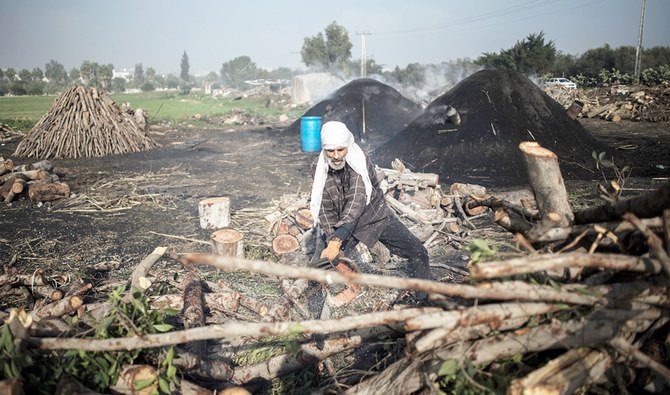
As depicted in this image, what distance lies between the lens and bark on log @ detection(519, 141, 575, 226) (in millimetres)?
1969

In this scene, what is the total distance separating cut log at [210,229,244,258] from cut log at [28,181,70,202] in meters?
4.66

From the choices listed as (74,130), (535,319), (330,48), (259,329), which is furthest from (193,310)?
(330,48)

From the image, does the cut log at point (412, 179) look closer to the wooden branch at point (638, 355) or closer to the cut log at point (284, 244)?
the cut log at point (284, 244)

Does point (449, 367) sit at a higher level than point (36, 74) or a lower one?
lower

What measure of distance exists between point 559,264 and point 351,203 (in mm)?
2466

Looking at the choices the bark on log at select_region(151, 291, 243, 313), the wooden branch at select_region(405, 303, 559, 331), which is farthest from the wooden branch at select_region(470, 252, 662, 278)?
the bark on log at select_region(151, 291, 243, 313)

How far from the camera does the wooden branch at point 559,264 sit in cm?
142

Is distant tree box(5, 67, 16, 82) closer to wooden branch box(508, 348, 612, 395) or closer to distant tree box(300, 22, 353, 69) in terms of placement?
distant tree box(300, 22, 353, 69)

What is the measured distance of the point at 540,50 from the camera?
3203cm

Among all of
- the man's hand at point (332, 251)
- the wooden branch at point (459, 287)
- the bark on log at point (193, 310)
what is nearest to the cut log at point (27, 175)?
the bark on log at point (193, 310)

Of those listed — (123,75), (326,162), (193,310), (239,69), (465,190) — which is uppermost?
(123,75)

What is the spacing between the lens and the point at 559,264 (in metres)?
1.48

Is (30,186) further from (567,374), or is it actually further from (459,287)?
(567,374)

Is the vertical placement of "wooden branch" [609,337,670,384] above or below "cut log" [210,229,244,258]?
above
